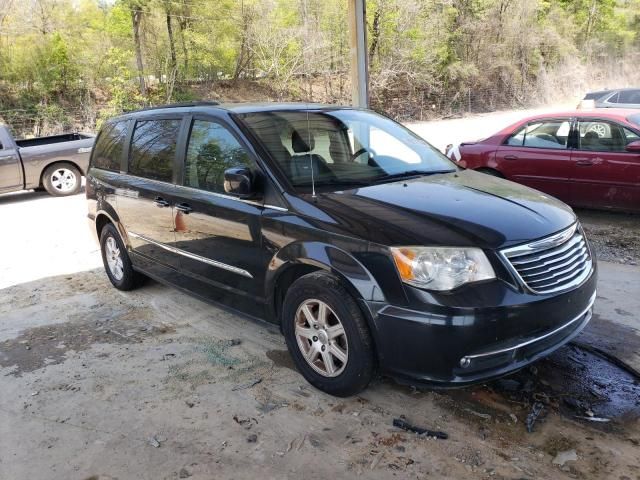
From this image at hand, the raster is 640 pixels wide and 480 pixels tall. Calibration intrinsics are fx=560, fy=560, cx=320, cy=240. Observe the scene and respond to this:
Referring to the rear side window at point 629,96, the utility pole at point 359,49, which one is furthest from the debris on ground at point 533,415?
the rear side window at point 629,96

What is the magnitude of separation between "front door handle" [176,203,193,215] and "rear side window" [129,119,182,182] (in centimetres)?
28

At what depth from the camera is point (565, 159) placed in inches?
278

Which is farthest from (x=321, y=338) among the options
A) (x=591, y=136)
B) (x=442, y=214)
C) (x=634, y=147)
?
(x=591, y=136)

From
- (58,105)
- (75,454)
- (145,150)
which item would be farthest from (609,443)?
(58,105)

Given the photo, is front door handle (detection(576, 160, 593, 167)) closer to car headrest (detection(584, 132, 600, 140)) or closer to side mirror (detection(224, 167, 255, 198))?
car headrest (detection(584, 132, 600, 140))

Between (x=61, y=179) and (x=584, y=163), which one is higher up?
(x=584, y=163)

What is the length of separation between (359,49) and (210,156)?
16.0 ft

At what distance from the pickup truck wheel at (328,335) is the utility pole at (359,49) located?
224 inches

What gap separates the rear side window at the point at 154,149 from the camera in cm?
429

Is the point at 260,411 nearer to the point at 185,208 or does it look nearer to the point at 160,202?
the point at 185,208

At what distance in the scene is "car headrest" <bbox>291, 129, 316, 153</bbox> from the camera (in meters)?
3.70

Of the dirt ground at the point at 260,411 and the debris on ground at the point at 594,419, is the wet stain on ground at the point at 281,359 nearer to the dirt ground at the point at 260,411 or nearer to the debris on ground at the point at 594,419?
the dirt ground at the point at 260,411

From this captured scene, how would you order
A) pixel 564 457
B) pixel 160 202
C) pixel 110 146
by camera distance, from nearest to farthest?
pixel 564 457
pixel 160 202
pixel 110 146

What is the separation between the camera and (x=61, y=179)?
11.8m
